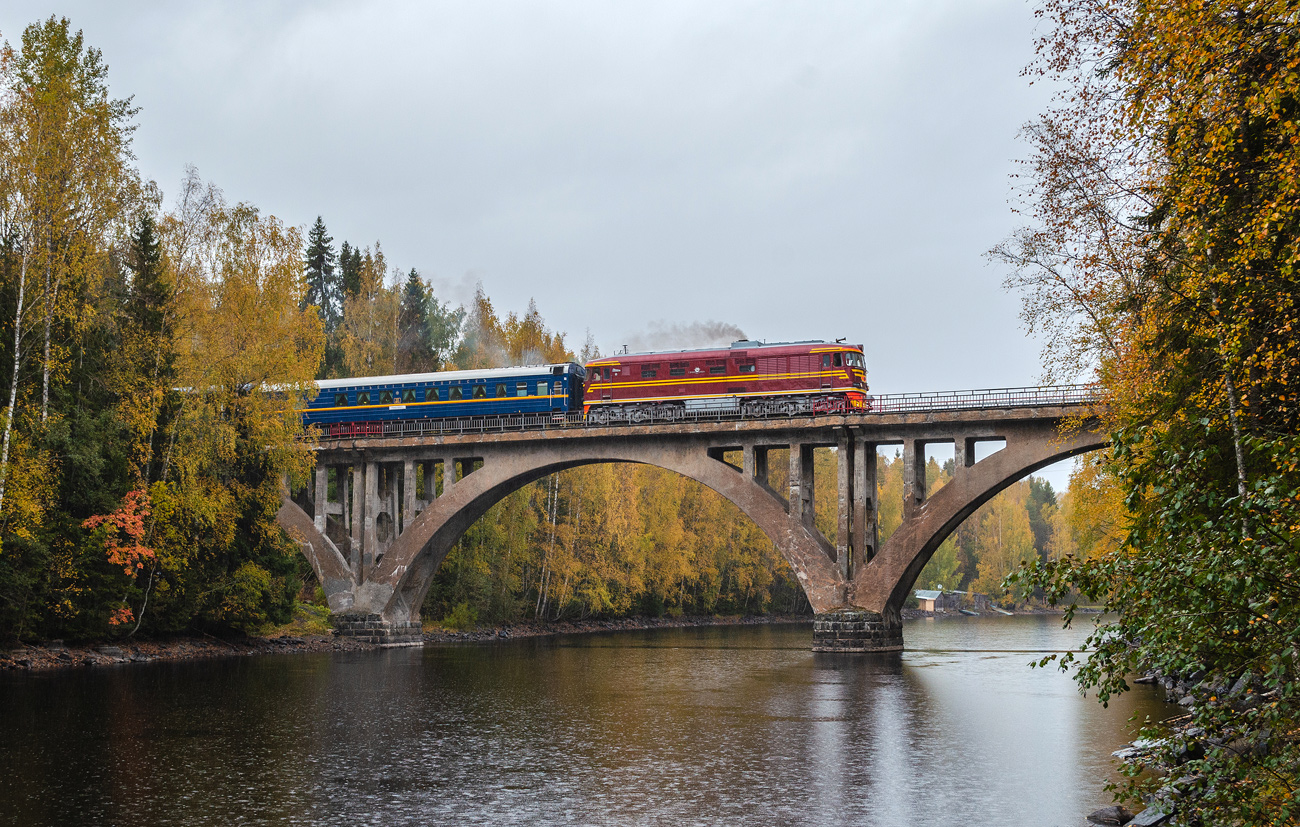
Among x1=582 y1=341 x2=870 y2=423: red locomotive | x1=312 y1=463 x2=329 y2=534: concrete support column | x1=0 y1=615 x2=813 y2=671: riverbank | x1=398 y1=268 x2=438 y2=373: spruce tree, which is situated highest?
x1=398 y1=268 x2=438 y2=373: spruce tree

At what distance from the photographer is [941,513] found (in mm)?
41031

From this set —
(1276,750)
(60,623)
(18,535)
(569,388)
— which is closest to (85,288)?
(18,535)

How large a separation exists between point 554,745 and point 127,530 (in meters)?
21.9

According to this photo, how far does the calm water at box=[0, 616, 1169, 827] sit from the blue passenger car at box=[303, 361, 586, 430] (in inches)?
562

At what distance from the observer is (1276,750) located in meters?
9.55

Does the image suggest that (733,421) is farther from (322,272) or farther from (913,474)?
(322,272)

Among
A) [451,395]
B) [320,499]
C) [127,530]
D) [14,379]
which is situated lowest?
[127,530]

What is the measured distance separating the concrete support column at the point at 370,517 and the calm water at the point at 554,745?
1178 centimetres

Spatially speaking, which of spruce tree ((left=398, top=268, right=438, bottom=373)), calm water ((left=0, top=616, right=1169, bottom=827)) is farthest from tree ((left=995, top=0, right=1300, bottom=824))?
spruce tree ((left=398, top=268, right=438, bottom=373))

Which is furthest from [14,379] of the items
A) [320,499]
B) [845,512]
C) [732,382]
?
[845,512]

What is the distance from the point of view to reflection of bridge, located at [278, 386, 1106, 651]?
133 ft

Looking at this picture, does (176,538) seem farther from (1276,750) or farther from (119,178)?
(1276,750)

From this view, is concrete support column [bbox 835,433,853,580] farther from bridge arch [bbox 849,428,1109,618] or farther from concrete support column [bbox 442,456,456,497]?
concrete support column [bbox 442,456,456,497]

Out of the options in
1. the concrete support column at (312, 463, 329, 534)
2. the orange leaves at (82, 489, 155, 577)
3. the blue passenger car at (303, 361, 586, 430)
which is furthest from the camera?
the concrete support column at (312, 463, 329, 534)
